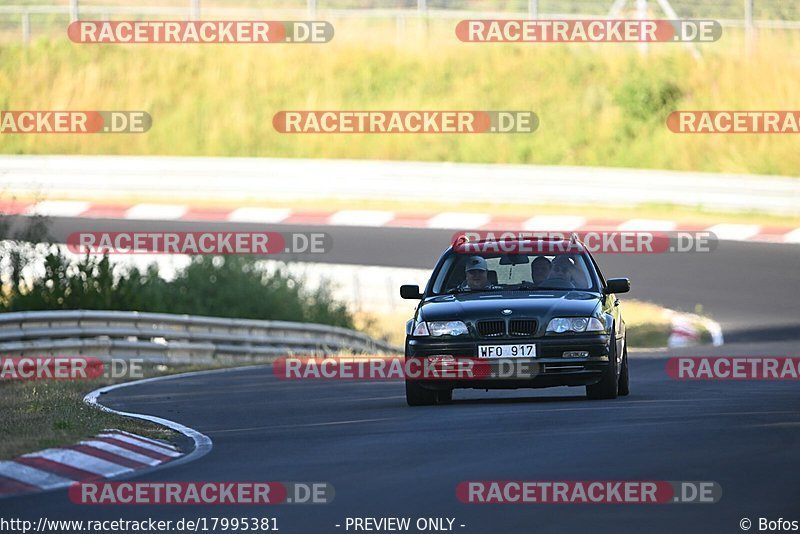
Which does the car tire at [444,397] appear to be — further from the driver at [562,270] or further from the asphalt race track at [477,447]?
the driver at [562,270]

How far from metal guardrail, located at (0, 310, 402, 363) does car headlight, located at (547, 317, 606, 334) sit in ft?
26.2

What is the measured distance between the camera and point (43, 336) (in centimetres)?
1981

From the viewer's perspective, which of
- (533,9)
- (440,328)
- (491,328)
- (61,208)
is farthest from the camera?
(533,9)

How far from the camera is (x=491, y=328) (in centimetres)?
1370

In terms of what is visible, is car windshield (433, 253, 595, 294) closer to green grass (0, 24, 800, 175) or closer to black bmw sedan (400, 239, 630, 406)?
black bmw sedan (400, 239, 630, 406)

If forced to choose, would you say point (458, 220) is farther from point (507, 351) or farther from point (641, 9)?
point (507, 351)

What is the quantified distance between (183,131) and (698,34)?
13070 mm

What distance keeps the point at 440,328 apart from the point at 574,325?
1098 millimetres

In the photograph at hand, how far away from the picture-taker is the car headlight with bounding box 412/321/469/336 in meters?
13.7

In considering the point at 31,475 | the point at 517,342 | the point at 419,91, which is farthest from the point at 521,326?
the point at 419,91

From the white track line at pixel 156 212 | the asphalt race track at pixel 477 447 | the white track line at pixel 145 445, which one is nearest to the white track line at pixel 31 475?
the asphalt race track at pixel 477 447

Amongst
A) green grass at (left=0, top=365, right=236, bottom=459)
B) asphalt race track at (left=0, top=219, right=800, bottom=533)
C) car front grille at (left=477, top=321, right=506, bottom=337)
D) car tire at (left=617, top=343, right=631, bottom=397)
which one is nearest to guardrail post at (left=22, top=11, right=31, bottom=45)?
asphalt race track at (left=0, top=219, right=800, bottom=533)


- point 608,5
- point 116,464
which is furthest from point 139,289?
point 608,5

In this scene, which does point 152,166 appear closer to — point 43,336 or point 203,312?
point 203,312
